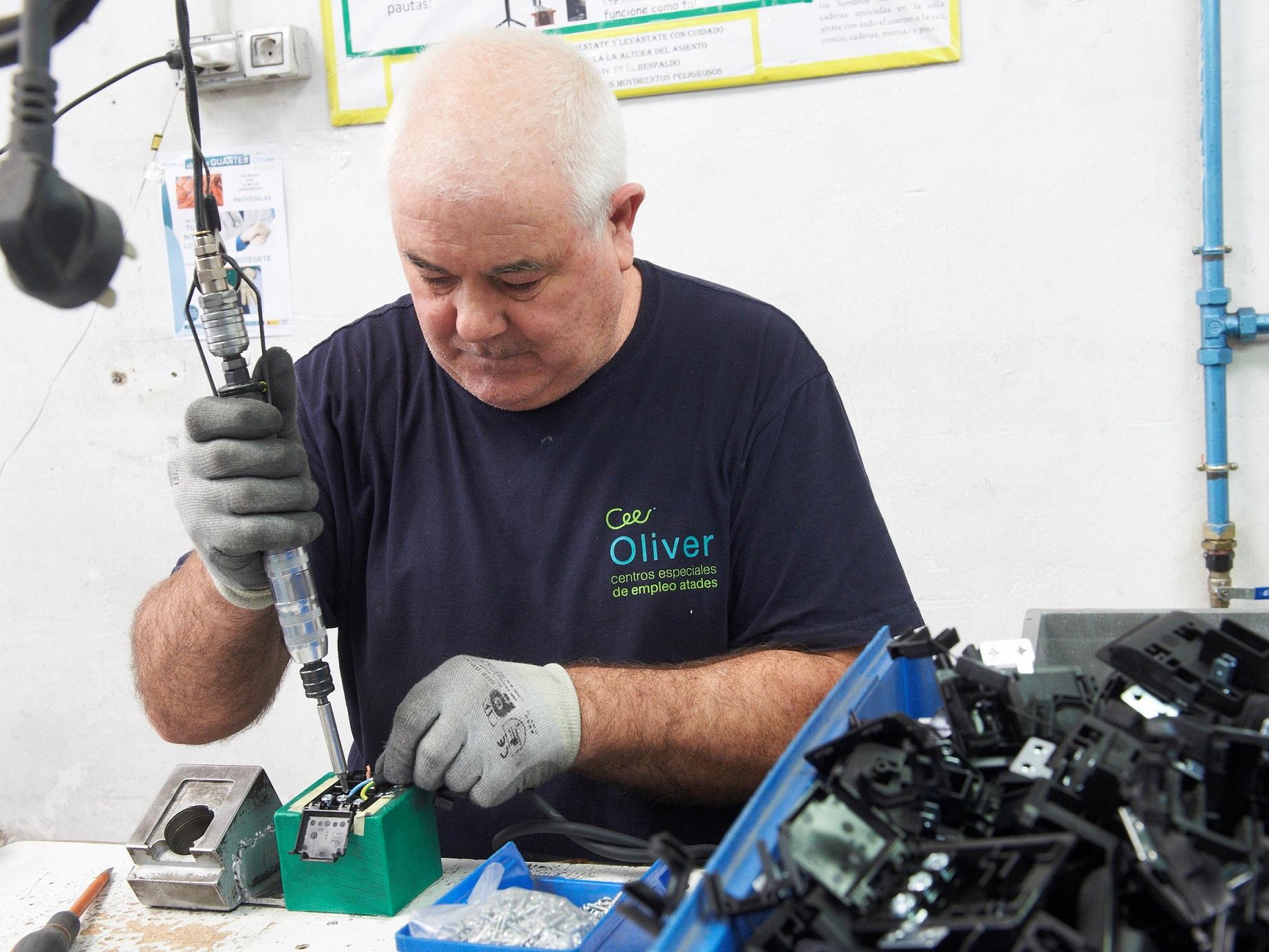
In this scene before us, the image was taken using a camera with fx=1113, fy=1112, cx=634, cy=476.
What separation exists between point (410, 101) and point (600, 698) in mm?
606

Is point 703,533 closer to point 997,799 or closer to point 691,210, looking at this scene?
point 997,799

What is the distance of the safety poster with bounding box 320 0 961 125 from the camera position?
68.7 inches

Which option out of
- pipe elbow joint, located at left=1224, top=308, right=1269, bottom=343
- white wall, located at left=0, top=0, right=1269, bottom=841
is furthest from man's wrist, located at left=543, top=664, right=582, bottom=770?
pipe elbow joint, located at left=1224, top=308, right=1269, bottom=343

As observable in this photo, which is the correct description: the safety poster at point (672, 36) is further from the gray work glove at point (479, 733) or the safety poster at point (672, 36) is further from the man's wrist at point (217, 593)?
the gray work glove at point (479, 733)

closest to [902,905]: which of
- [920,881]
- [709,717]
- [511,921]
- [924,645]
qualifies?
[920,881]

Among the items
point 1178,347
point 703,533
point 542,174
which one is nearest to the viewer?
point 542,174

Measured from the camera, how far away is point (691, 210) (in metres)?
1.87

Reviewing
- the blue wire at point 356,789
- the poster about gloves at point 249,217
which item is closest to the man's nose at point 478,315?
the blue wire at point 356,789

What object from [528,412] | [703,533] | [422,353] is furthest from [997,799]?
[422,353]

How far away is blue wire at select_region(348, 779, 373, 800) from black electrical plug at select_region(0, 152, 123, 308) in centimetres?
53

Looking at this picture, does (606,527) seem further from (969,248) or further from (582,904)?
(969,248)

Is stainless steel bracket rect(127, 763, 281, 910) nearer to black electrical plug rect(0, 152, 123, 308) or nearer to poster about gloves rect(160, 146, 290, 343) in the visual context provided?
black electrical plug rect(0, 152, 123, 308)

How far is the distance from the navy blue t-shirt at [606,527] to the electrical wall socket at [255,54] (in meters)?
0.92

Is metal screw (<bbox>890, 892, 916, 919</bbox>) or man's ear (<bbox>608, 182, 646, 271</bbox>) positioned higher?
man's ear (<bbox>608, 182, 646, 271</bbox>)
